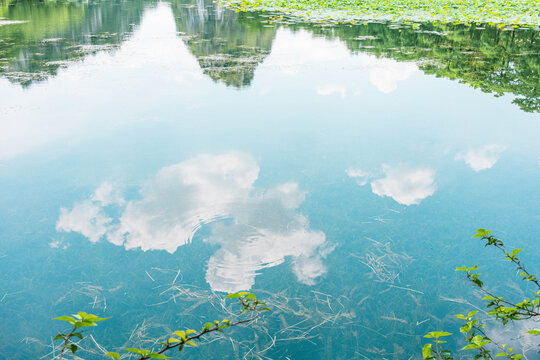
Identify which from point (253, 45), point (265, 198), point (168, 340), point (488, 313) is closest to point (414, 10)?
point (253, 45)

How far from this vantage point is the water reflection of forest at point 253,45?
725cm

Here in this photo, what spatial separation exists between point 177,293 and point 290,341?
2.76 feet

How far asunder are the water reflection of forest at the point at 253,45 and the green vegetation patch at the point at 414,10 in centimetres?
153

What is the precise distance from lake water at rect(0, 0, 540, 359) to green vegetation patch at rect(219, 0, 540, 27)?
6276mm

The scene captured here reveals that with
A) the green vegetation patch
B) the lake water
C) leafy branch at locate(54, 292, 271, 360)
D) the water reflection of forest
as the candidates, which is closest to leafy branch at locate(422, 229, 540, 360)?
the lake water

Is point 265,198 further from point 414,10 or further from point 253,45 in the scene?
point 414,10

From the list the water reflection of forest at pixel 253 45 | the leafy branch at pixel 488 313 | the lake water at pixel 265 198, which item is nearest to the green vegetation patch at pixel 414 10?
the water reflection of forest at pixel 253 45

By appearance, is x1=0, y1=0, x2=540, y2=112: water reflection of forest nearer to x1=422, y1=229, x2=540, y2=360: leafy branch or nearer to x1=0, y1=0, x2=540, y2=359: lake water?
x1=0, y1=0, x2=540, y2=359: lake water

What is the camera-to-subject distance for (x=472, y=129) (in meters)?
5.22

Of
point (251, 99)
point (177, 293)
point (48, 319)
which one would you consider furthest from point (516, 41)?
point (48, 319)

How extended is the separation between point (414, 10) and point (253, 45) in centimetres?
900

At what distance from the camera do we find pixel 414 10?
600 inches

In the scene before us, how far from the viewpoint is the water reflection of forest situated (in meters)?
7.25

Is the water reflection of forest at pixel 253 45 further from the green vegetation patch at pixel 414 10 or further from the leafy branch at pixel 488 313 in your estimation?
the leafy branch at pixel 488 313
